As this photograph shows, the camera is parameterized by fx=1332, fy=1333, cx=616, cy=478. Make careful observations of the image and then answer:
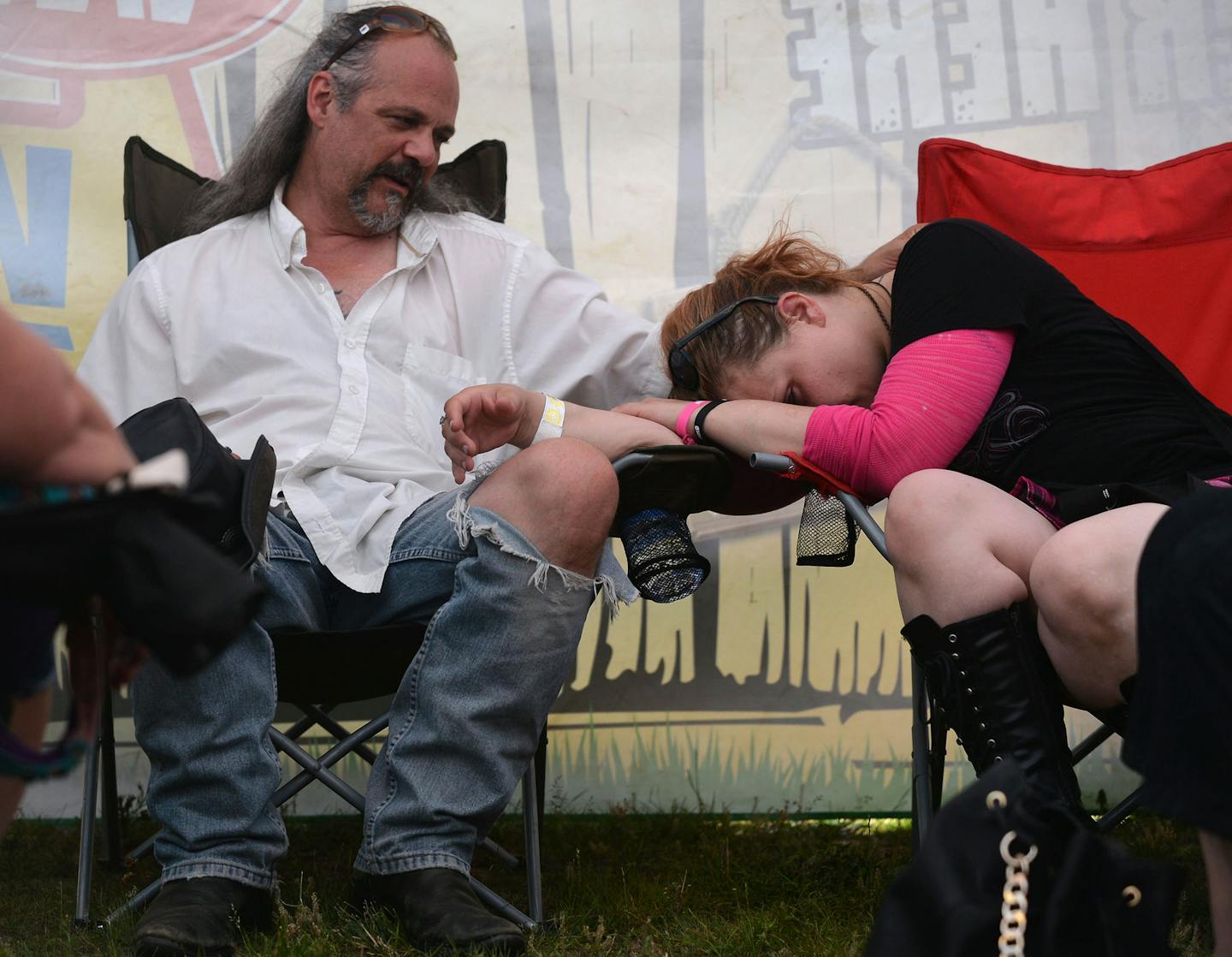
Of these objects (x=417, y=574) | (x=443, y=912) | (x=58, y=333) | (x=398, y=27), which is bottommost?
(x=443, y=912)

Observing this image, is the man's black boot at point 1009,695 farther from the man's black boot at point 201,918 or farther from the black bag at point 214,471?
the man's black boot at point 201,918

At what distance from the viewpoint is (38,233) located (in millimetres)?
3078

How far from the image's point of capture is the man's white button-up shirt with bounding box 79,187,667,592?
7.89 feet

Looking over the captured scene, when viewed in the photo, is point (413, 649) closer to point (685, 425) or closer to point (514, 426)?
point (514, 426)

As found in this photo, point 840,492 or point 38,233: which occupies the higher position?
point 38,233

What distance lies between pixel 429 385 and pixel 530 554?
2.45ft

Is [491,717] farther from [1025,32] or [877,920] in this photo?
[1025,32]

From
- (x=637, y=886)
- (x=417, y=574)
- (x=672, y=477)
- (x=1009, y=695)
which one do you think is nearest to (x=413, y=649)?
(x=417, y=574)

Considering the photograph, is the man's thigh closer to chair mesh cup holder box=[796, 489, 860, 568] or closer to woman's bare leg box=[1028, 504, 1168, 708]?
chair mesh cup holder box=[796, 489, 860, 568]

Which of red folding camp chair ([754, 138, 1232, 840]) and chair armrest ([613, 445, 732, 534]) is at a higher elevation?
red folding camp chair ([754, 138, 1232, 840])

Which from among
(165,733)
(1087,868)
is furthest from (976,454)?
(165,733)

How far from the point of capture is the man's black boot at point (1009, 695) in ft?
5.32

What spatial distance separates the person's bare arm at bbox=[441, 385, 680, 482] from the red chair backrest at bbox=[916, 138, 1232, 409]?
0.93m

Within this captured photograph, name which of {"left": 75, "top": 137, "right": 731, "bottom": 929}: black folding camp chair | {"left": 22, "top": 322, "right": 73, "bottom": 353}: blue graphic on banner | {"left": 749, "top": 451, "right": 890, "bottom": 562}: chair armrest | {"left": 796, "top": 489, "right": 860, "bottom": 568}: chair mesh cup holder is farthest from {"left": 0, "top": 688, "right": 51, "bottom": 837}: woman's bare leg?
{"left": 22, "top": 322, "right": 73, "bottom": 353}: blue graphic on banner
